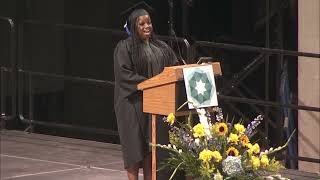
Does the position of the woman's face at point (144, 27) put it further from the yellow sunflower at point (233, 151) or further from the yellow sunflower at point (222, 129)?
the yellow sunflower at point (233, 151)

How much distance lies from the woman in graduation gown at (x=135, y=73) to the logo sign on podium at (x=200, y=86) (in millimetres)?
1179

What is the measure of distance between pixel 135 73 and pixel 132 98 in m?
0.24

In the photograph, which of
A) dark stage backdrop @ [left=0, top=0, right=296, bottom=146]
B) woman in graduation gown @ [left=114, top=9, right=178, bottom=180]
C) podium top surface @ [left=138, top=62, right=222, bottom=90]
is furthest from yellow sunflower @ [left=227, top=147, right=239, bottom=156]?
dark stage backdrop @ [left=0, top=0, right=296, bottom=146]

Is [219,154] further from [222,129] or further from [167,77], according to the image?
[167,77]

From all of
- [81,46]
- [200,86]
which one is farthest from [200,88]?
[81,46]

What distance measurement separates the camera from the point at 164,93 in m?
8.10

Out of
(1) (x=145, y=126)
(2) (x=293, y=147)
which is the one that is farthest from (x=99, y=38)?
(1) (x=145, y=126)

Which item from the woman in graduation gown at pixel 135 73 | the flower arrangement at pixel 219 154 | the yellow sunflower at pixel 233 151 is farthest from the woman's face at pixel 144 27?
the yellow sunflower at pixel 233 151

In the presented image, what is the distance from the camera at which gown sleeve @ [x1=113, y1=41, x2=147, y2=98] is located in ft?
28.9

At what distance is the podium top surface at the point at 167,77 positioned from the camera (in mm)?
7898

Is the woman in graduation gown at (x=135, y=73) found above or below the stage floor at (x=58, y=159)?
above

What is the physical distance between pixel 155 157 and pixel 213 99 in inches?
30.4

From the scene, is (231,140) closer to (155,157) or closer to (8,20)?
(155,157)

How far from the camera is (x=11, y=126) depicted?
1372 cm
